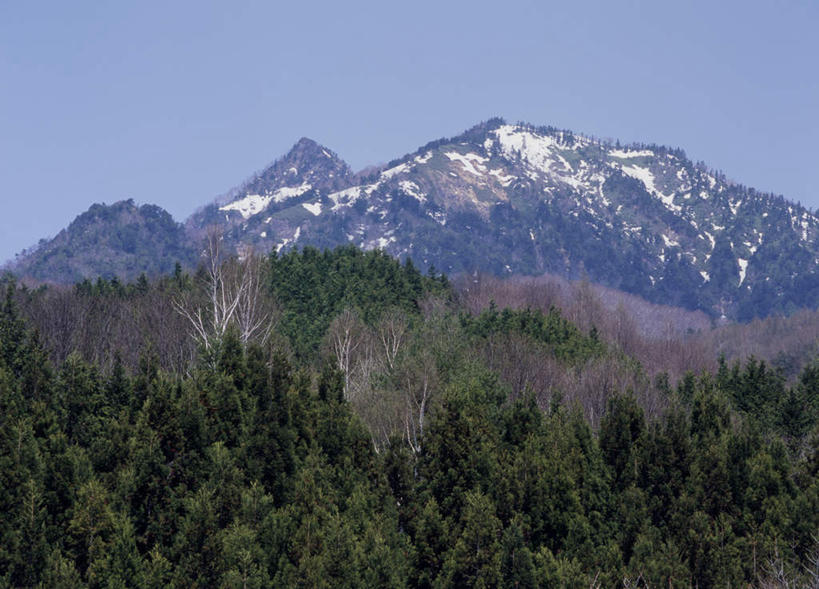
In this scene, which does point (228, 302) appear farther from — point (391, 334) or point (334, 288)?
point (334, 288)

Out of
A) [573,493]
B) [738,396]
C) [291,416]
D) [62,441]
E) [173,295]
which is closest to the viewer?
[62,441]

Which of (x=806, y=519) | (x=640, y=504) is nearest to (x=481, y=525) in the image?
(x=640, y=504)

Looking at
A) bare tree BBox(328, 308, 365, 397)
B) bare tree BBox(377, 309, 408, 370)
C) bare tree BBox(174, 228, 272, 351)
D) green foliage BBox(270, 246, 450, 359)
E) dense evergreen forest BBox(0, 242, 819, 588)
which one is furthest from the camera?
green foliage BBox(270, 246, 450, 359)

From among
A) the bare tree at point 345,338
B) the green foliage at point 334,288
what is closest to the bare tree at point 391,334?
the bare tree at point 345,338

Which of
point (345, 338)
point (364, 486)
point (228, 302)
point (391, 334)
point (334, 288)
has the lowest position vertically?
point (364, 486)

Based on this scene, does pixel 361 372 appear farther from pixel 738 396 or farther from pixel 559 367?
pixel 738 396

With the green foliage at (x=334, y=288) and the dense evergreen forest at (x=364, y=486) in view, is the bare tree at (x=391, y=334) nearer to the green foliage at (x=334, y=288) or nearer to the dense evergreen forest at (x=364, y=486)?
the green foliage at (x=334, y=288)

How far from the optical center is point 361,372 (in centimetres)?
6372

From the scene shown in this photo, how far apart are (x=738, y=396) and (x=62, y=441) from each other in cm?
4538

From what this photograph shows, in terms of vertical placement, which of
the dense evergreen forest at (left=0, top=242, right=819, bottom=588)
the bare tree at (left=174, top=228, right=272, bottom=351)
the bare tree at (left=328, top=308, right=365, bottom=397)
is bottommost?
Result: the dense evergreen forest at (left=0, top=242, right=819, bottom=588)

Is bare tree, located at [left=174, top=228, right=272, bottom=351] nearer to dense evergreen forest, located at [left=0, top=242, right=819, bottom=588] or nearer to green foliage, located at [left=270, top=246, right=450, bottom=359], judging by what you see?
green foliage, located at [left=270, top=246, right=450, bottom=359]

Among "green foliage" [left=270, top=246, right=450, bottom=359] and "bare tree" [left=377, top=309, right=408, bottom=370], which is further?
"green foliage" [left=270, top=246, right=450, bottom=359]

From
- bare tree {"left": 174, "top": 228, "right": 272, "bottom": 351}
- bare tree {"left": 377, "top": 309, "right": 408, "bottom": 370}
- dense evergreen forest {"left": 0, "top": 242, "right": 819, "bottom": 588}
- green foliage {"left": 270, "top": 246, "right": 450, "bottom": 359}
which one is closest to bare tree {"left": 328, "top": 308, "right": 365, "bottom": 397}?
bare tree {"left": 377, "top": 309, "right": 408, "bottom": 370}

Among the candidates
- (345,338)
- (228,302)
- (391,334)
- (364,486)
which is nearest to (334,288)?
(391,334)
